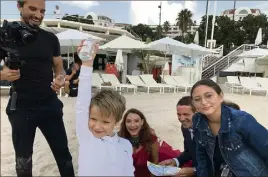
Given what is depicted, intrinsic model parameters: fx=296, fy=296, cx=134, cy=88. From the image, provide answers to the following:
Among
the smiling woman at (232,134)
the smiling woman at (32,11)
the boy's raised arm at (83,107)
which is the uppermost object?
the smiling woman at (32,11)

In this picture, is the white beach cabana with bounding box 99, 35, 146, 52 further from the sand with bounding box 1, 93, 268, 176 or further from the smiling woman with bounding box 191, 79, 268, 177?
the smiling woman with bounding box 191, 79, 268, 177

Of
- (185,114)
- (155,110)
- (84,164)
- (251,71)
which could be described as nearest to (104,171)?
(84,164)

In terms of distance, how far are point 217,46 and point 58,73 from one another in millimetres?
1284

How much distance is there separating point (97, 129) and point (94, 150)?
7 centimetres

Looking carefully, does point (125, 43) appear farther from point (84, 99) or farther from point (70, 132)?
point (84, 99)

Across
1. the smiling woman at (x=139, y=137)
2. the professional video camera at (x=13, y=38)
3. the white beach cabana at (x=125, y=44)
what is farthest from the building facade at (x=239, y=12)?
the white beach cabana at (x=125, y=44)

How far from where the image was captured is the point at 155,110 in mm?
4402

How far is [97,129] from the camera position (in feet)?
3.18

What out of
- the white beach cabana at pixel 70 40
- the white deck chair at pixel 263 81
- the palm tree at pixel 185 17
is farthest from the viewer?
the white beach cabana at pixel 70 40

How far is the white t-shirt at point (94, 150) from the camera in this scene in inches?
35.8

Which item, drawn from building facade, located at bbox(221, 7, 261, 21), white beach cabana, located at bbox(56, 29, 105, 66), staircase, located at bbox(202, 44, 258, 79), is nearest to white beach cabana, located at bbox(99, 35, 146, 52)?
white beach cabana, located at bbox(56, 29, 105, 66)

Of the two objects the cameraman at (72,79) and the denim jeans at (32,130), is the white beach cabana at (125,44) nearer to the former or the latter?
the cameraman at (72,79)

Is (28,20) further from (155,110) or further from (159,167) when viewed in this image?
(155,110)

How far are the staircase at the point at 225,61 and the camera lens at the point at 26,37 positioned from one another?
4.67 feet
